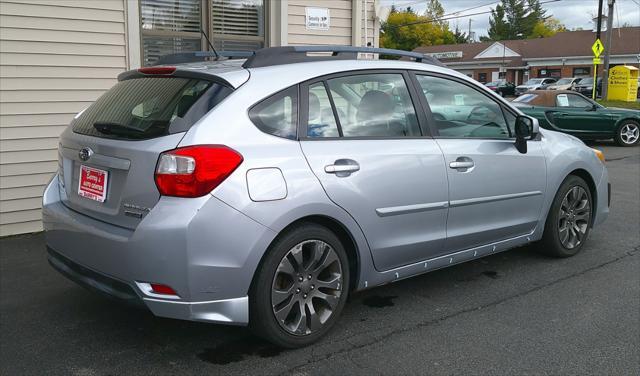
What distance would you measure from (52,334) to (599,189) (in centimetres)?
463

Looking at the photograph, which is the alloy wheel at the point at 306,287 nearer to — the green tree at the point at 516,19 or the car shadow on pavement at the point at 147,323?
the car shadow on pavement at the point at 147,323

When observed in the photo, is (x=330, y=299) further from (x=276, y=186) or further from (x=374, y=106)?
(x=374, y=106)

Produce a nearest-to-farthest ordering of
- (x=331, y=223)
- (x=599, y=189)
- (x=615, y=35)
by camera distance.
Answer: (x=331, y=223) → (x=599, y=189) → (x=615, y=35)

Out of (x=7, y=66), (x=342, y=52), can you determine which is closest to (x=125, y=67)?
(x=7, y=66)

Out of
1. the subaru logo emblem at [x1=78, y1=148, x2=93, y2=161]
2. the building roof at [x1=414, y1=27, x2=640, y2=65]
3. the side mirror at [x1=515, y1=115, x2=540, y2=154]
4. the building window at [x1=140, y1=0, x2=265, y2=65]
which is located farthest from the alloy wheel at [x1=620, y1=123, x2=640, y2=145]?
the building roof at [x1=414, y1=27, x2=640, y2=65]

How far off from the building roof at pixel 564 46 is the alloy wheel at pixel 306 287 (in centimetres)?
5583

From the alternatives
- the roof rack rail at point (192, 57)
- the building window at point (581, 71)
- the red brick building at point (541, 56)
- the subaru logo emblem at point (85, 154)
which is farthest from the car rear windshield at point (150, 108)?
the building window at point (581, 71)

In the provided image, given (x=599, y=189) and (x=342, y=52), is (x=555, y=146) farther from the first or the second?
(x=342, y=52)

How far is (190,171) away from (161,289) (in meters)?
0.62

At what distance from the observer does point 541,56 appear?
59938 millimetres

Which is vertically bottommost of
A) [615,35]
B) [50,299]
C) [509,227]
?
[50,299]

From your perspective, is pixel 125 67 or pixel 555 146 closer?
pixel 555 146

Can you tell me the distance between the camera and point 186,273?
301 centimetres

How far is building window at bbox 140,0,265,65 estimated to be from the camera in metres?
7.12
